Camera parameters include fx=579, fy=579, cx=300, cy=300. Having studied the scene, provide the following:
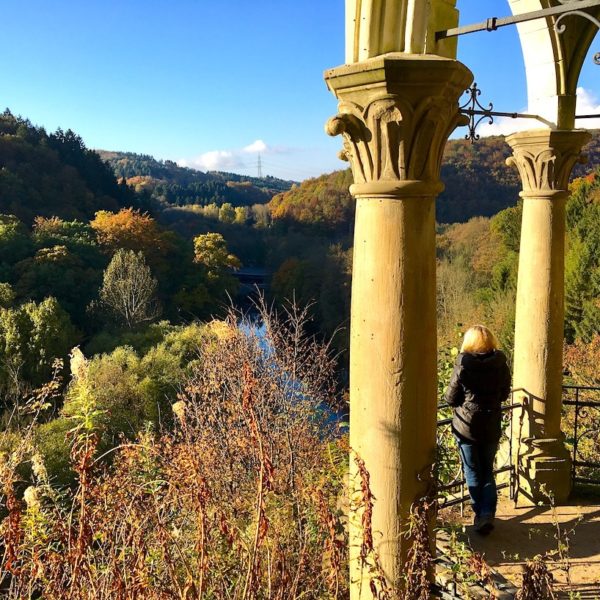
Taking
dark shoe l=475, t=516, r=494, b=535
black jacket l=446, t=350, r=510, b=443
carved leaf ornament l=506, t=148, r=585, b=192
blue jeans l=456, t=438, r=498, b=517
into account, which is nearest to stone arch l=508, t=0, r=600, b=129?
carved leaf ornament l=506, t=148, r=585, b=192

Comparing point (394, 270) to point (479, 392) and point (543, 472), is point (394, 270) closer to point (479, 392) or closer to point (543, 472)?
point (479, 392)

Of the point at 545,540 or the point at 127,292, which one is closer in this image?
the point at 545,540

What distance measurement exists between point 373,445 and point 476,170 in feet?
151

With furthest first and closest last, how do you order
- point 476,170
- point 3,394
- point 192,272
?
1. point 476,170
2. point 192,272
3. point 3,394

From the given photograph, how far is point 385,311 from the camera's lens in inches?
112

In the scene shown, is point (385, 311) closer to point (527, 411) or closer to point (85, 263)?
point (527, 411)

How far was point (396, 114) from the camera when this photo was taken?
274cm

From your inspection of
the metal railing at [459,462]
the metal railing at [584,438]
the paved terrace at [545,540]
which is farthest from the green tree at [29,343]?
the paved terrace at [545,540]

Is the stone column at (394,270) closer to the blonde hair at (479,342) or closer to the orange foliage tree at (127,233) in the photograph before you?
the blonde hair at (479,342)

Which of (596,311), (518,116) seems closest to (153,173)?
(596,311)

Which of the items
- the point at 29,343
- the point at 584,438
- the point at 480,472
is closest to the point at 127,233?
the point at 29,343

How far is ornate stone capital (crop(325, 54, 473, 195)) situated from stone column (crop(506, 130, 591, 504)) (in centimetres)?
248

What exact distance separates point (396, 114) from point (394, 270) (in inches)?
29.1

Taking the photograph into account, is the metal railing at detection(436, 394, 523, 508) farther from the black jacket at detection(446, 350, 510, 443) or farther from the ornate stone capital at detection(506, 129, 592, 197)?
the ornate stone capital at detection(506, 129, 592, 197)
